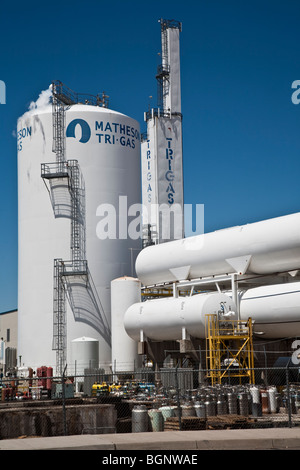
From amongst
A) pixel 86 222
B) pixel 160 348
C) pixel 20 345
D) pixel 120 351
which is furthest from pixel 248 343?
pixel 20 345

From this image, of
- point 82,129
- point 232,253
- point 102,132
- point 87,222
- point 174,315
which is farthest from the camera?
point 102,132

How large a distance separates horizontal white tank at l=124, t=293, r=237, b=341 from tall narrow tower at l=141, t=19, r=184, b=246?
11.2 meters

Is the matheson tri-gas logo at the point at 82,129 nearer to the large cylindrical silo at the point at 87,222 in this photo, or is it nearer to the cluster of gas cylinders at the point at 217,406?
the large cylindrical silo at the point at 87,222

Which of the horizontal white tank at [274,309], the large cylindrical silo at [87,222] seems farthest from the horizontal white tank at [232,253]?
the large cylindrical silo at [87,222]

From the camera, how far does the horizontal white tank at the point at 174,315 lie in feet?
115

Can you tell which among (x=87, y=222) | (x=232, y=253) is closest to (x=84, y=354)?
(x=87, y=222)

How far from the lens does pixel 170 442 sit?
14875 mm

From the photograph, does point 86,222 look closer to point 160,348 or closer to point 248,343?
point 160,348

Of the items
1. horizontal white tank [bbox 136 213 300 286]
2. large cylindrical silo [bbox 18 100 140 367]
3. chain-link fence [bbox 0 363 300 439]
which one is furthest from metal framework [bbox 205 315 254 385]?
large cylindrical silo [bbox 18 100 140 367]

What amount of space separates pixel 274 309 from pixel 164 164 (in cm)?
2204

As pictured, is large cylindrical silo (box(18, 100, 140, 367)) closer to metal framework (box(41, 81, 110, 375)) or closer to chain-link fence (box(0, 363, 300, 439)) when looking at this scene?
metal framework (box(41, 81, 110, 375))

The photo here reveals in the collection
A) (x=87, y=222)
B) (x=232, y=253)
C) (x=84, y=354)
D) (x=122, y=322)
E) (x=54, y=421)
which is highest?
(x=87, y=222)

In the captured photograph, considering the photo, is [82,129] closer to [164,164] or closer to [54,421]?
[164,164]

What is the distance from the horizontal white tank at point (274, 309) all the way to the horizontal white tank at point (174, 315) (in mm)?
974
